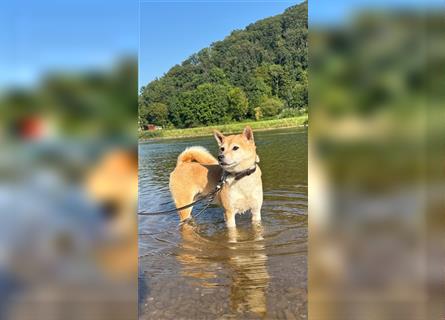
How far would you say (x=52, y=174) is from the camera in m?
0.96

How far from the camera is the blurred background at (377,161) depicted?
86 cm

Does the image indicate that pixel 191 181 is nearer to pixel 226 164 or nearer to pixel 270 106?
pixel 226 164

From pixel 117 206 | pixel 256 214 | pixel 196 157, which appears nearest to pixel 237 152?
pixel 256 214

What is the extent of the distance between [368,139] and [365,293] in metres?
0.38

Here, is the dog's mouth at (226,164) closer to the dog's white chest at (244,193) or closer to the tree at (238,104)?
the dog's white chest at (244,193)

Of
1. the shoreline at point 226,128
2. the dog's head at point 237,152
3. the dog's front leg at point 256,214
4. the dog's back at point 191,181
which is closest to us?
the dog's head at point 237,152

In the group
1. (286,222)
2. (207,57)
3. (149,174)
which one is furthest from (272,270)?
(207,57)

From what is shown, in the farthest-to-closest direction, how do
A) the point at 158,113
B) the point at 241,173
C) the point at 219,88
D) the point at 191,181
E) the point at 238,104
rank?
the point at 219,88, the point at 238,104, the point at 158,113, the point at 191,181, the point at 241,173

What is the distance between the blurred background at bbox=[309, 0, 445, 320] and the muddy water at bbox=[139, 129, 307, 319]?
0.67m

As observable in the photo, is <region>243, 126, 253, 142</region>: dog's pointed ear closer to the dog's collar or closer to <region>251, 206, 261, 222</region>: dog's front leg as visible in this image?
the dog's collar

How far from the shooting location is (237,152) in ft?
16.6

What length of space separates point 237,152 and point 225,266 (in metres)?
1.76

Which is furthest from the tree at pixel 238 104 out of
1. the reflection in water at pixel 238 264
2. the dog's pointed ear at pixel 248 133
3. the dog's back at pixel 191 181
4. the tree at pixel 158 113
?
the reflection in water at pixel 238 264

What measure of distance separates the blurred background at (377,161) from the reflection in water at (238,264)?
1.98 m
